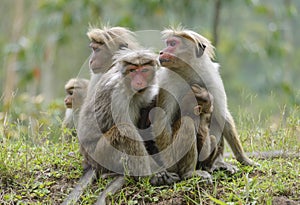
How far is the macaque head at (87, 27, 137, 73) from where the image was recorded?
6.36 metres

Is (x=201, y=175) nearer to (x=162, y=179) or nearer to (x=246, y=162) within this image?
(x=162, y=179)

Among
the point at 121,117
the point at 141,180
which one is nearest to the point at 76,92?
the point at 121,117

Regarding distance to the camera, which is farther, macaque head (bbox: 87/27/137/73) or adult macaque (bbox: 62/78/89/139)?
adult macaque (bbox: 62/78/89/139)

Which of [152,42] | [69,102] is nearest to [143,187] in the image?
[152,42]

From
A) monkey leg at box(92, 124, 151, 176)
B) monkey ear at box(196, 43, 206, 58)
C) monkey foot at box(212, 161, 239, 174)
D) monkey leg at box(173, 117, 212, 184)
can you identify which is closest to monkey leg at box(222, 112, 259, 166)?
monkey foot at box(212, 161, 239, 174)

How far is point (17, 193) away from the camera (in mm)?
5520

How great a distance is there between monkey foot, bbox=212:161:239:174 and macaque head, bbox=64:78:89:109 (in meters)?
2.32

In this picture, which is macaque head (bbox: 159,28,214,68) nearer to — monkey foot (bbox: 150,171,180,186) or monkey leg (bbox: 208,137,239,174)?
monkey leg (bbox: 208,137,239,174)

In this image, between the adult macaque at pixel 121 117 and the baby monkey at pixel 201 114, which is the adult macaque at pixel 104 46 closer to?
the adult macaque at pixel 121 117

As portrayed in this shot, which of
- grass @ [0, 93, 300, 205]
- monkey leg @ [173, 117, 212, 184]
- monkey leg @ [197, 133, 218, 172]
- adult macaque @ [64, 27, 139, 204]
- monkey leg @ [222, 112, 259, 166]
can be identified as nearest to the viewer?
grass @ [0, 93, 300, 205]

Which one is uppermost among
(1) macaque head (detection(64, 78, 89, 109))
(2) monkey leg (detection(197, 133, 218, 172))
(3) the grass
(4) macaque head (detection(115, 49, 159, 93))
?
(4) macaque head (detection(115, 49, 159, 93))

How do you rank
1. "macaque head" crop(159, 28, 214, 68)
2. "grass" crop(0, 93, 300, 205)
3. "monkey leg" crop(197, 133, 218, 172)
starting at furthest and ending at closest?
"macaque head" crop(159, 28, 214, 68) → "monkey leg" crop(197, 133, 218, 172) → "grass" crop(0, 93, 300, 205)

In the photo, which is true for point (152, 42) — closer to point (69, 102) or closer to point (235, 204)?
point (69, 102)

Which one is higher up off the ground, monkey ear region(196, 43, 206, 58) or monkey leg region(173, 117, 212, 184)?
monkey ear region(196, 43, 206, 58)
